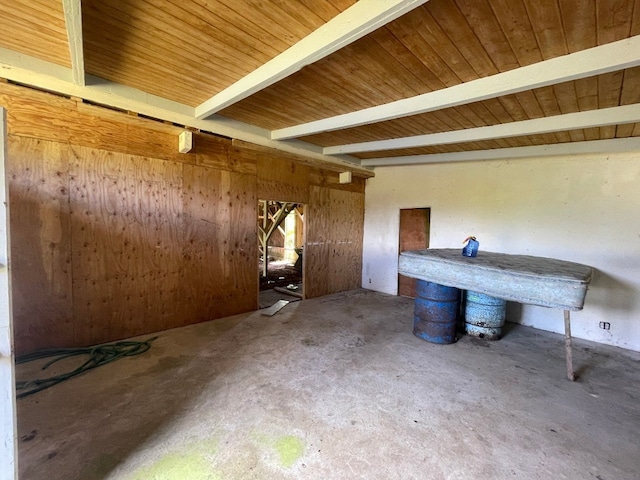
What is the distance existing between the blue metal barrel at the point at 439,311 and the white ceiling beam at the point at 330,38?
272cm

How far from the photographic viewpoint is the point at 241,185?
414cm

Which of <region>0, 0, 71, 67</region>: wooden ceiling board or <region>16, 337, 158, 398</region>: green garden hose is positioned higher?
<region>0, 0, 71, 67</region>: wooden ceiling board

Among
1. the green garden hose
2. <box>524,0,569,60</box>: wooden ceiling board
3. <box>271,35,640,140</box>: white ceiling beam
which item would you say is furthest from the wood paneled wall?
<box>524,0,569,60</box>: wooden ceiling board

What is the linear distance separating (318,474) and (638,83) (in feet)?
12.4

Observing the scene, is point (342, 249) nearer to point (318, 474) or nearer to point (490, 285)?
point (490, 285)

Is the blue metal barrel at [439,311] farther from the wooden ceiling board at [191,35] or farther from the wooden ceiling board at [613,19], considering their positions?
the wooden ceiling board at [191,35]

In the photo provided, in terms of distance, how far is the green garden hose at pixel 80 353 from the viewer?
7.49 ft

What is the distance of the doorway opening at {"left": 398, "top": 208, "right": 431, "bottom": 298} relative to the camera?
5352 mm

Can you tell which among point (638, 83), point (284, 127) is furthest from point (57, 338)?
point (638, 83)

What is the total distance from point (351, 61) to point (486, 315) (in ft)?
10.8

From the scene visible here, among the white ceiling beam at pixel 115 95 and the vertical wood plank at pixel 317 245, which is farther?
the vertical wood plank at pixel 317 245

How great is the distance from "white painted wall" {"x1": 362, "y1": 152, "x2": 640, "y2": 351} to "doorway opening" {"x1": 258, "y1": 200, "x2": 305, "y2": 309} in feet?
9.13

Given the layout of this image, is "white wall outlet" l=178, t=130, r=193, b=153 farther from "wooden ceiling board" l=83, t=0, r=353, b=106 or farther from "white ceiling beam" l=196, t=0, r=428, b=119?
"white ceiling beam" l=196, t=0, r=428, b=119

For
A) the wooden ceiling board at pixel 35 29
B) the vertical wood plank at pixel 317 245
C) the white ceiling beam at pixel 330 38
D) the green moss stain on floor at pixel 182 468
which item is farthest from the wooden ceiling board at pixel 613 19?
the vertical wood plank at pixel 317 245
